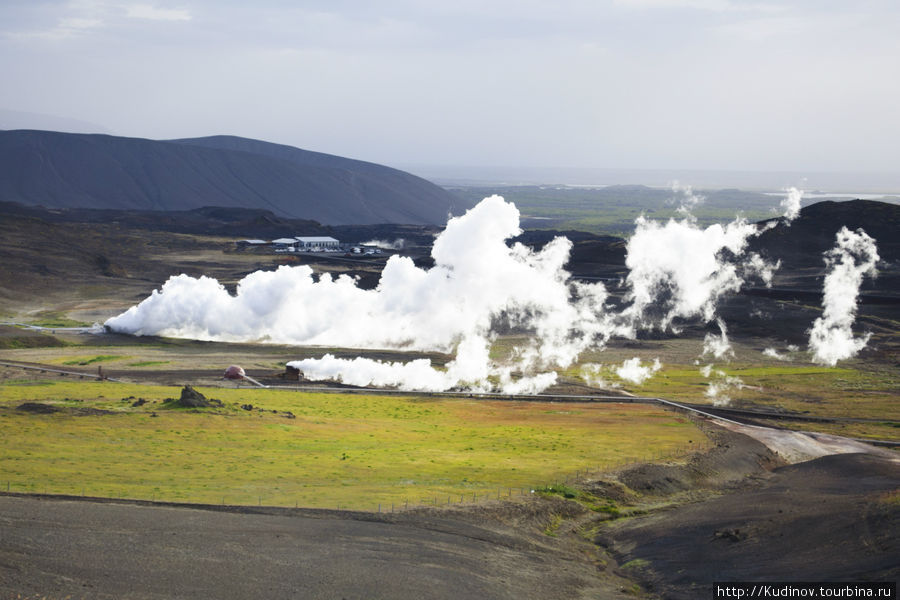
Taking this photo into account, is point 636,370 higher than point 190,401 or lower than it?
lower

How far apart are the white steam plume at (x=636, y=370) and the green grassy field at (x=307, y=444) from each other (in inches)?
1014

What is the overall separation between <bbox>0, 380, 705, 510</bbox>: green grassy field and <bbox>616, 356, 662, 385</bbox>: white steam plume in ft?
84.5

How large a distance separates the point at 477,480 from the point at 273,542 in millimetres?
23858

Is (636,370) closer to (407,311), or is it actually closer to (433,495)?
(407,311)

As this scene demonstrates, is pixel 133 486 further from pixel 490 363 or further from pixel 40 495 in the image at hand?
pixel 490 363

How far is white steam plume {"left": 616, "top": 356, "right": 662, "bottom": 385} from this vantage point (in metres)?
141

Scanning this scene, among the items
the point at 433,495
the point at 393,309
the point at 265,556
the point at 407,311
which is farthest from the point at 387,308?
the point at 265,556

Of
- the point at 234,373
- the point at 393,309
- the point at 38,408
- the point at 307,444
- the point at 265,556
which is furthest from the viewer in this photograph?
the point at 393,309

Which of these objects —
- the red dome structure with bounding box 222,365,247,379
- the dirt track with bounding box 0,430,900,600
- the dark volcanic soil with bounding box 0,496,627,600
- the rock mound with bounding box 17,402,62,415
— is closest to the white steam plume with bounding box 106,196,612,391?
the red dome structure with bounding box 222,365,247,379

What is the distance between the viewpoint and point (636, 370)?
14838cm

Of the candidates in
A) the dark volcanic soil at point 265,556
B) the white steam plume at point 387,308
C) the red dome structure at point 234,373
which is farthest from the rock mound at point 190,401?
the white steam plume at point 387,308

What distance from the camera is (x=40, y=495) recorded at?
56469 mm

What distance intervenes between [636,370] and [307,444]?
3114 inches

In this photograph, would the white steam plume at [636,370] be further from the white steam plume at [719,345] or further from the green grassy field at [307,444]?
the green grassy field at [307,444]
